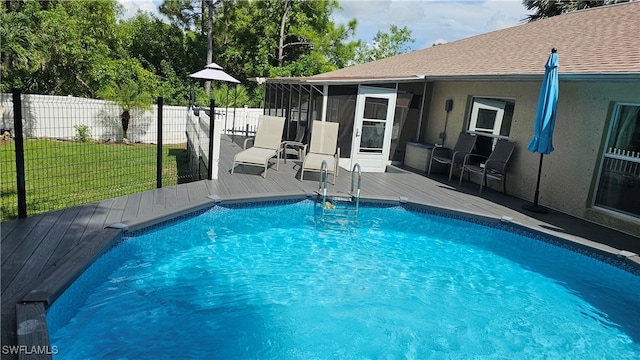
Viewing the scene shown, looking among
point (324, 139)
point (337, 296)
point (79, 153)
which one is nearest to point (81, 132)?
point (79, 153)

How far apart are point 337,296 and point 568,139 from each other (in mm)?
5921

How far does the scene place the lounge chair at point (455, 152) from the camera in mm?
10375

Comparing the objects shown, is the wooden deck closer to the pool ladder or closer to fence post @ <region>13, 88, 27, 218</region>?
fence post @ <region>13, 88, 27, 218</region>

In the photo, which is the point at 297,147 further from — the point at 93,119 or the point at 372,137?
the point at 93,119

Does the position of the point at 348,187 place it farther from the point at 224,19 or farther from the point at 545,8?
the point at 224,19

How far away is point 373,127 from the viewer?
36.8 feet

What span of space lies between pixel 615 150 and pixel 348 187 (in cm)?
503

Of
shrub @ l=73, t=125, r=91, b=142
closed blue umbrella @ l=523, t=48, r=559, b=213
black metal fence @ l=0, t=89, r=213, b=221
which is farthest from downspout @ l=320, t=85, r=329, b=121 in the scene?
shrub @ l=73, t=125, r=91, b=142

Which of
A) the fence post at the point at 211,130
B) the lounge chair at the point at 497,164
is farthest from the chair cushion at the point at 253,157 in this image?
the lounge chair at the point at 497,164

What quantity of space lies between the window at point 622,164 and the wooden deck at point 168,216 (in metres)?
0.59

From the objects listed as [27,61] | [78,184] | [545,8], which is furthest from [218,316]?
[545,8]

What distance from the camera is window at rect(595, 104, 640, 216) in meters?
7.05

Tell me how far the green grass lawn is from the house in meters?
4.84

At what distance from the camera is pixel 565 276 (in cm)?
615
